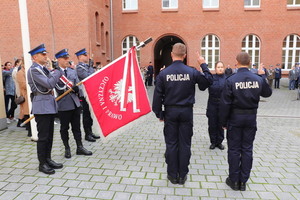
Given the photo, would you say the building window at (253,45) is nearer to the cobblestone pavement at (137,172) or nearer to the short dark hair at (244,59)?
the cobblestone pavement at (137,172)

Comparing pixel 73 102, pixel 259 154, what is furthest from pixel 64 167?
pixel 259 154

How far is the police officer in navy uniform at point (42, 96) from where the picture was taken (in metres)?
4.13

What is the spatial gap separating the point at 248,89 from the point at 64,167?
3.38m

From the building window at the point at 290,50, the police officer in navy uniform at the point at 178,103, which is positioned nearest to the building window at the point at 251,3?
the building window at the point at 290,50

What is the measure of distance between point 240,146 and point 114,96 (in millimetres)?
2369

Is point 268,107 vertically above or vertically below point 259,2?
below

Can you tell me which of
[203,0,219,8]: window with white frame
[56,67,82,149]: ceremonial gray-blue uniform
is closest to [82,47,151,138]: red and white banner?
[56,67,82,149]: ceremonial gray-blue uniform

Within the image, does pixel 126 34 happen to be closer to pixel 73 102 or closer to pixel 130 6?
pixel 130 6

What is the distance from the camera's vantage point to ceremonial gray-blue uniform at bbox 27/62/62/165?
412 cm

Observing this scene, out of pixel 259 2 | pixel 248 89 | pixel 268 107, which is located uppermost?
pixel 259 2

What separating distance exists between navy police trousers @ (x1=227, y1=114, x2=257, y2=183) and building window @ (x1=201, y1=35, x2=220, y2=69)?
20695 millimetres

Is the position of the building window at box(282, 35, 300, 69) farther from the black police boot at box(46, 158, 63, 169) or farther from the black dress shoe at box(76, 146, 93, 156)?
the black police boot at box(46, 158, 63, 169)

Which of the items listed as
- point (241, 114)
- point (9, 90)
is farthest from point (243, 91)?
point (9, 90)

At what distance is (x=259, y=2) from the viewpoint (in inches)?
890
